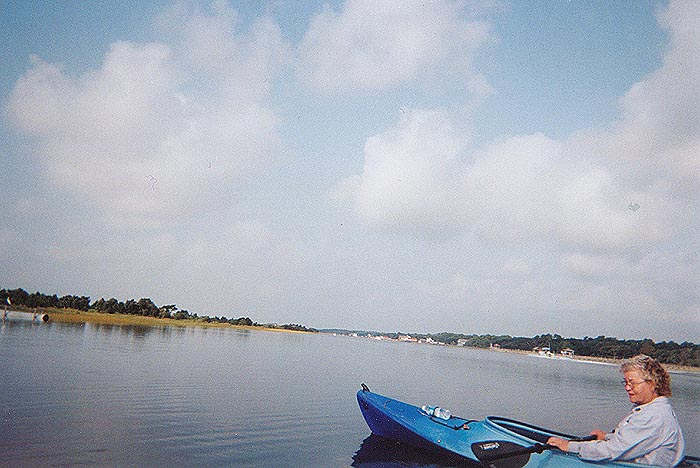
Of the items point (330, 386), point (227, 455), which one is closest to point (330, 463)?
point (227, 455)

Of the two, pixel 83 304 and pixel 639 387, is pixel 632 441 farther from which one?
pixel 83 304

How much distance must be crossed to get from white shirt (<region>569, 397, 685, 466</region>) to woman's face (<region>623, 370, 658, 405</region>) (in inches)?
3.4

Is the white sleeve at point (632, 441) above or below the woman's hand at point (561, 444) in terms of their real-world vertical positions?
above

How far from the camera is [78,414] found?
40.7 feet

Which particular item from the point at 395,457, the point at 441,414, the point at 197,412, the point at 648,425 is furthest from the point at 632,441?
the point at 197,412

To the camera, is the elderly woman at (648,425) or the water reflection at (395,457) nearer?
the elderly woman at (648,425)

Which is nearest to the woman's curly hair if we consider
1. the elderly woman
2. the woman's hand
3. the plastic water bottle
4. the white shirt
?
the elderly woman

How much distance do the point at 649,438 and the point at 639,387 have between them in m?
0.66

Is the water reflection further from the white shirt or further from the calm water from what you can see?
the white shirt

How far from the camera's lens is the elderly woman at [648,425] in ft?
20.4

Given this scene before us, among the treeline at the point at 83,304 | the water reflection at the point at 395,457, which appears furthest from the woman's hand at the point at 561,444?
the treeline at the point at 83,304

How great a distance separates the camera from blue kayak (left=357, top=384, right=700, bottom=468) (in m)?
7.98

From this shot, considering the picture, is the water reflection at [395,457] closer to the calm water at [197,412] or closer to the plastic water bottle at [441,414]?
the calm water at [197,412]

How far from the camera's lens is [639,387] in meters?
6.36
